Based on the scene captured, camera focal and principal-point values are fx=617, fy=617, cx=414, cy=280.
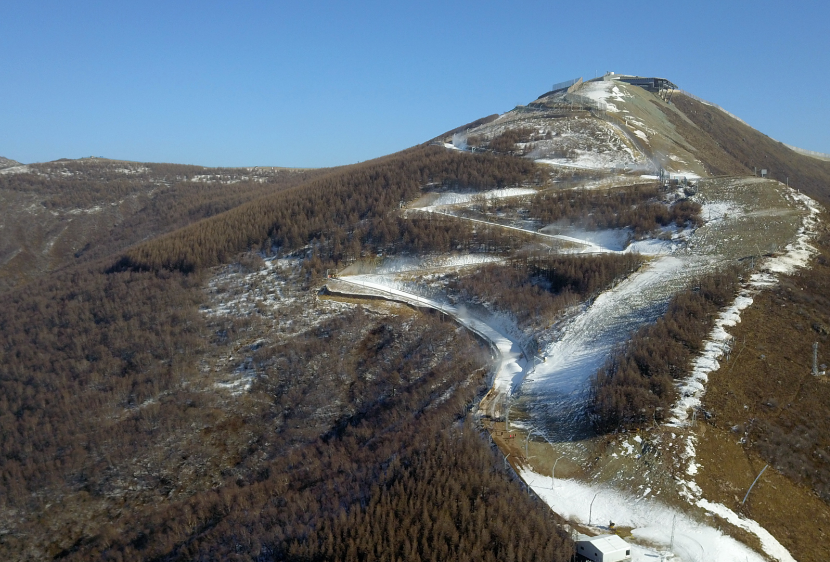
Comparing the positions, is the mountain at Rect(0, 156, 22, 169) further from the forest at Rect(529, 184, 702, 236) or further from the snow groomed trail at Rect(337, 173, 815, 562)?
the forest at Rect(529, 184, 702, 236)

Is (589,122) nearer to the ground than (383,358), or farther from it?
farther from it

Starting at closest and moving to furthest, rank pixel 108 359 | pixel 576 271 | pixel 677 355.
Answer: pixel 677 355 → pixel 576 271 → pixel 108 359

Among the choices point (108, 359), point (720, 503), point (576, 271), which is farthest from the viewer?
point (108, 359)

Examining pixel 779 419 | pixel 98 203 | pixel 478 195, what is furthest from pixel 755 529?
pixel 98 203

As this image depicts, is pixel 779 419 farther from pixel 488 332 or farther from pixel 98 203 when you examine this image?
pixel 98 203

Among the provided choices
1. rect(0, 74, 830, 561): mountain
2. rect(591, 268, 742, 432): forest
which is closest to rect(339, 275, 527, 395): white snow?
rect(0, 74, 830, 561): mountain

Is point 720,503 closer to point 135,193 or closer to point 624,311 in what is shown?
point 624,311

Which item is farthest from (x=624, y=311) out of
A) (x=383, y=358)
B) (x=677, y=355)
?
(x=383, y=358)
